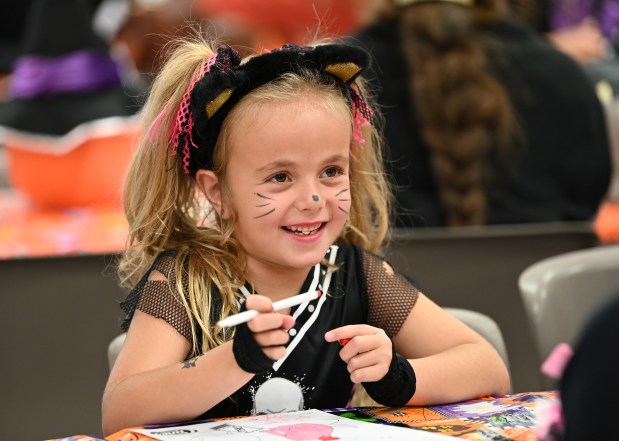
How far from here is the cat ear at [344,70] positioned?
4.32 ft

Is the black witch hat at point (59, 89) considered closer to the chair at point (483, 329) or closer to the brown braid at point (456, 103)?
the brown braid at point (456, 103)

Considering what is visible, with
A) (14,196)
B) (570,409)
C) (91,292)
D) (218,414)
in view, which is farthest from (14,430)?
(570,409)

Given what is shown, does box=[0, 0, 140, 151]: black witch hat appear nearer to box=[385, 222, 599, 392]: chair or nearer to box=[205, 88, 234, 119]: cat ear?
box=[385, 222, 599, 392]: chair

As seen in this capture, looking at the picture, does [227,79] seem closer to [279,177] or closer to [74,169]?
[279,177]

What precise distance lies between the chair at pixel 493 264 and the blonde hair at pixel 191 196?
96 cm

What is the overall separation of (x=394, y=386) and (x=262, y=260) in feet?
0.88

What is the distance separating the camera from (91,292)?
7.55 ft

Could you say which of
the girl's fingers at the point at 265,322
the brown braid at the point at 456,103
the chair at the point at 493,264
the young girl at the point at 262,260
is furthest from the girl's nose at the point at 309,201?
the brown braid at the point at 456,103

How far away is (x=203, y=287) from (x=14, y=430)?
118 centimetres

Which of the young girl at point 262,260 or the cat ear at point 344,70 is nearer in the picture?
the young girl at point 262,260

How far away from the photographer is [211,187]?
1.34 meters

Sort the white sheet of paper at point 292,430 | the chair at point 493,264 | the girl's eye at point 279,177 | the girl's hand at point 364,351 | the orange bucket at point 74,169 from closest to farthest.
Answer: the white sheet of paper at point 292,430 → the girl's hand at point 364,351 → the girl's eye at point 279,177 → the chair at point 493,264 → the orange bucket at point 74,169

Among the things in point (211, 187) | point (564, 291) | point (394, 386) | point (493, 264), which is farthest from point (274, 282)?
point (493, 264)

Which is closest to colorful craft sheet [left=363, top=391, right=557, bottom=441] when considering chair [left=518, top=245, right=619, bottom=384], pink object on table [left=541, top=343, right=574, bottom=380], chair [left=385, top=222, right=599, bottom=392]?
pink object on table [left=541, top=343, right=574, bottom=380]
